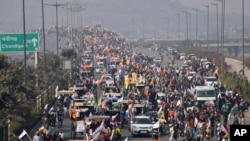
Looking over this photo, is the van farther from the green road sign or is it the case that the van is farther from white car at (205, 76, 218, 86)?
the green road sign

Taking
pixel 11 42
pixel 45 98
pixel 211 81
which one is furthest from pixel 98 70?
pixel 45 98

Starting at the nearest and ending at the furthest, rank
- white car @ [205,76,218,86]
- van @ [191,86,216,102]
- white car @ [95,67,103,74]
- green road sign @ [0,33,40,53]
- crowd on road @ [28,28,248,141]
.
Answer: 1. crowd on road @ [28,28,248,141]
2. van @ [191,86,216,102]
3. white car @ [205,76,218,86]
4. green road sign @ [0,33,40,53]
5. white car @ [95,67,103,74]

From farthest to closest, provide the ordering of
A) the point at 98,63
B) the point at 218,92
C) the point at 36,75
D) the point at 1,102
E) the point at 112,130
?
the point at 98,63 → the point at 36,75 → the point at 218,92 → the point at 112,130 → the point at 1,102

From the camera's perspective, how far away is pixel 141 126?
33844mm

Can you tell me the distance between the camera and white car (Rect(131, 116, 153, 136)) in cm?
3375

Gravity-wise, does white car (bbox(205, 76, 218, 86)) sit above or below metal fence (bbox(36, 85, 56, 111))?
above

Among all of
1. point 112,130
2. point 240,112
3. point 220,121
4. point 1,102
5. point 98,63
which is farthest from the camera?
point 98,63

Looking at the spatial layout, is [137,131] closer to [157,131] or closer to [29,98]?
[157,131]

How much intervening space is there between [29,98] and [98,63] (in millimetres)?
46246

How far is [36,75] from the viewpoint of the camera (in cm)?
5159

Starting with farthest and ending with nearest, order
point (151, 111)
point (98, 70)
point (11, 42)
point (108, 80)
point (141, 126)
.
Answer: point (98, 70)
point (108, 80)
point (11, 42)
point (151, 111)
point (141, 126)

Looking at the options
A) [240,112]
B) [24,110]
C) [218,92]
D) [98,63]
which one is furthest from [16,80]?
[98,63]

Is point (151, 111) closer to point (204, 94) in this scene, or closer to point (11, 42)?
point (204, 94)

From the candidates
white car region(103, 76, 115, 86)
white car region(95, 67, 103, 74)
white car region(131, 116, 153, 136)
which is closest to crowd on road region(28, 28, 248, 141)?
white car region(131, 116, 153, 136)
